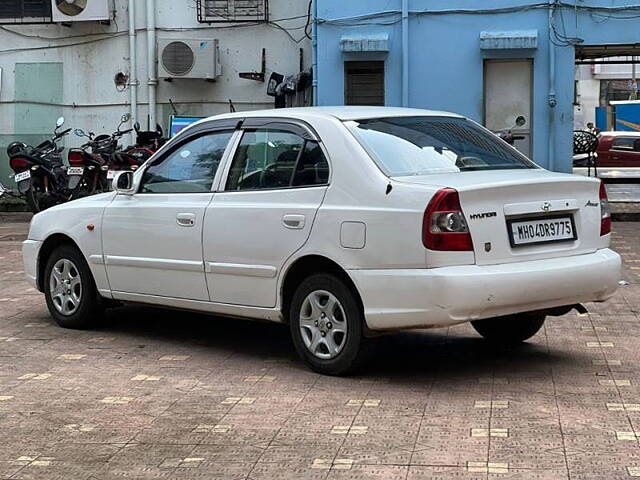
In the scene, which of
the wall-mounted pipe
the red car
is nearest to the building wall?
the wall-mounted pipe

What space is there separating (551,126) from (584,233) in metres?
11.8

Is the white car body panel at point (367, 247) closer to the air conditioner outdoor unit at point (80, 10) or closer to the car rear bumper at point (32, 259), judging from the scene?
the car rear bumper at point (32, 259)

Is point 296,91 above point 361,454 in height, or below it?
above

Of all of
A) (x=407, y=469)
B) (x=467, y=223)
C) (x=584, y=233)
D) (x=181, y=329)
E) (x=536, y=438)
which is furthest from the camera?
(x=181, y=329)

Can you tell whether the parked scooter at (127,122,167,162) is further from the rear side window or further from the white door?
the rear side window

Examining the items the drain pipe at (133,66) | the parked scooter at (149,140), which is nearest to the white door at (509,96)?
the parked scooter at (149,140)

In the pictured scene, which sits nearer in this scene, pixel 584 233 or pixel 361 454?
pixel 361 454

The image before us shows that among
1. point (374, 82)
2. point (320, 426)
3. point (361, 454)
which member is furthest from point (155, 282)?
point (374, 82)

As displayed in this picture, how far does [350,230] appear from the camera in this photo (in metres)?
5.86

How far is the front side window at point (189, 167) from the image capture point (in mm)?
6902

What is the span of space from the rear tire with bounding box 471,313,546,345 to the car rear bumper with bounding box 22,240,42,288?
3.31 meters

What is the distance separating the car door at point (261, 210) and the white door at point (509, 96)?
11.6 meters

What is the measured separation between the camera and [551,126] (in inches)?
689

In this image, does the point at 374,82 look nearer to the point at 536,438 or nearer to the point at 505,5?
the point at 505,5
